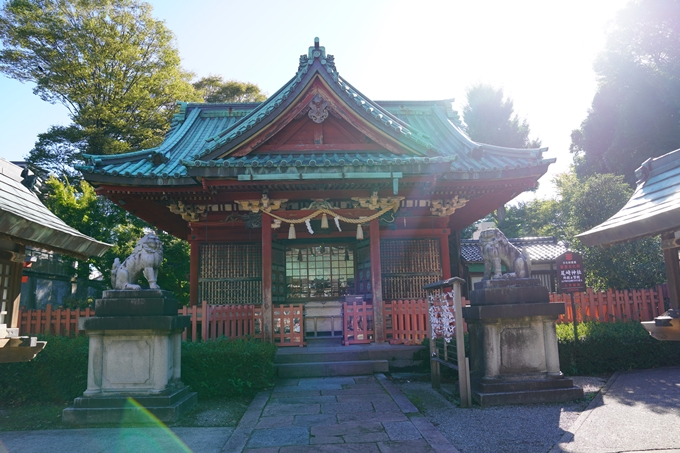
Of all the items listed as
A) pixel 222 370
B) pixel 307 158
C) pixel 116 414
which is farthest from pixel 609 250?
pixel 116 414

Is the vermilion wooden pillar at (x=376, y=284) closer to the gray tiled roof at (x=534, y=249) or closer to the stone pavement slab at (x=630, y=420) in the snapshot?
the stone pavement slab at (x=630, y=420)

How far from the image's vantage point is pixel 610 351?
9094mm

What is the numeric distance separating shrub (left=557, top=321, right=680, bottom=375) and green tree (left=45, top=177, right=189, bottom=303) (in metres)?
15.2

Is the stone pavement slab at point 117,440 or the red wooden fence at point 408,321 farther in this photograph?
the red wooden fence at point 408,321

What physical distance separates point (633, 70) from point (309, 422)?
A: 3231cm

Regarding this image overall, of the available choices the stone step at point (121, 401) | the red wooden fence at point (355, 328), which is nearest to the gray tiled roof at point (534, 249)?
the red wooden fence at point (355, 328)

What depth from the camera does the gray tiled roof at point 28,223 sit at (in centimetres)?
276

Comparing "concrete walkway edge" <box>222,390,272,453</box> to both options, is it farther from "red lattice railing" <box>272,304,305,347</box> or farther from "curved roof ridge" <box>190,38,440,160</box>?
"curved roof ridge" <box>190,38,440,160</box>

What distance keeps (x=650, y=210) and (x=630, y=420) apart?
4.07 meters

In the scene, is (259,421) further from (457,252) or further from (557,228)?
(557,228)

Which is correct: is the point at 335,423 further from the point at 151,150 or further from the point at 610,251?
the point at 610,251

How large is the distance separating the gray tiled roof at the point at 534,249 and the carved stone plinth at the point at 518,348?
1535 cm

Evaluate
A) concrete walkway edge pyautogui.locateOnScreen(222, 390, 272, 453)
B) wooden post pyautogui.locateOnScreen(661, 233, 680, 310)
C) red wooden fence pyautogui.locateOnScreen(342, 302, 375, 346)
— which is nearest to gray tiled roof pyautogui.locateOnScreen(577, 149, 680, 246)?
wooden post pyautogui.locateOnScreen(661, 233, 680, 310)

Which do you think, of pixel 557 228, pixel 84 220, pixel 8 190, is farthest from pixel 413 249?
pixel 557 228
